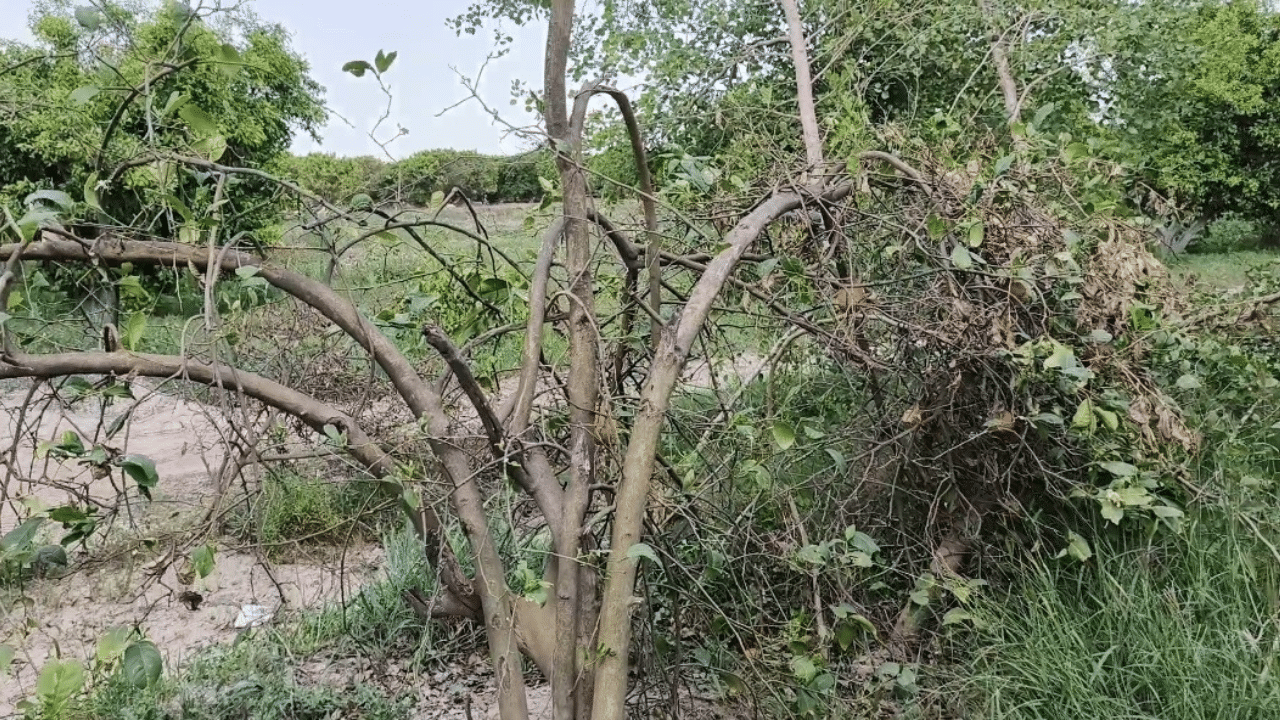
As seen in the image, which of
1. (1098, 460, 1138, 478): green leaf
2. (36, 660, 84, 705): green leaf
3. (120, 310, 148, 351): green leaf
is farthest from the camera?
(1098, 460, 1138, 478): green leaf

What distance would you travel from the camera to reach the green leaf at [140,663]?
126cm

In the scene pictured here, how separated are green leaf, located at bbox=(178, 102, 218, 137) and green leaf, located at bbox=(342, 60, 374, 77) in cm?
27

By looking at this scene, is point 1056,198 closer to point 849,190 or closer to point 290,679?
point 849,190

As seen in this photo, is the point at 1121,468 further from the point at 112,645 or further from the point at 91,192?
the point at 91,192

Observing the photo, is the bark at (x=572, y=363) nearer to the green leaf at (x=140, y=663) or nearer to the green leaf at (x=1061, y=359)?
the green leaf at (x=140, y=663)

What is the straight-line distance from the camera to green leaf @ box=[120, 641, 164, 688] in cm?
126

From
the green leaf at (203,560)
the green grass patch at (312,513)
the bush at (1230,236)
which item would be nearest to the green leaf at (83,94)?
the green leaf at (203,560)

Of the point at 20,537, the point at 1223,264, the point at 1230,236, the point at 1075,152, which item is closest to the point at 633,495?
the point at 20,537

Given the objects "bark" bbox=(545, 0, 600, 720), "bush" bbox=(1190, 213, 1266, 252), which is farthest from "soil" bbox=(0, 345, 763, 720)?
"bush" bbox=(1190, 213, 1266, 252)

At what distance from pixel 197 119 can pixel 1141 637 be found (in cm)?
261

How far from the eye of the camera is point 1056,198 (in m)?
3.01

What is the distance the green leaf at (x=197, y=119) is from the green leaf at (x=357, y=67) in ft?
0.89

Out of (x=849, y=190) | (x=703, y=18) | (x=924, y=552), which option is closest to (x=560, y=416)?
(x=849, y=190)

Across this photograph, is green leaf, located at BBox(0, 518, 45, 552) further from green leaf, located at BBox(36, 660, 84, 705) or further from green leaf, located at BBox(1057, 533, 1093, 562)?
green leaf, located at BBox(1057, 533, 1093, 562)
